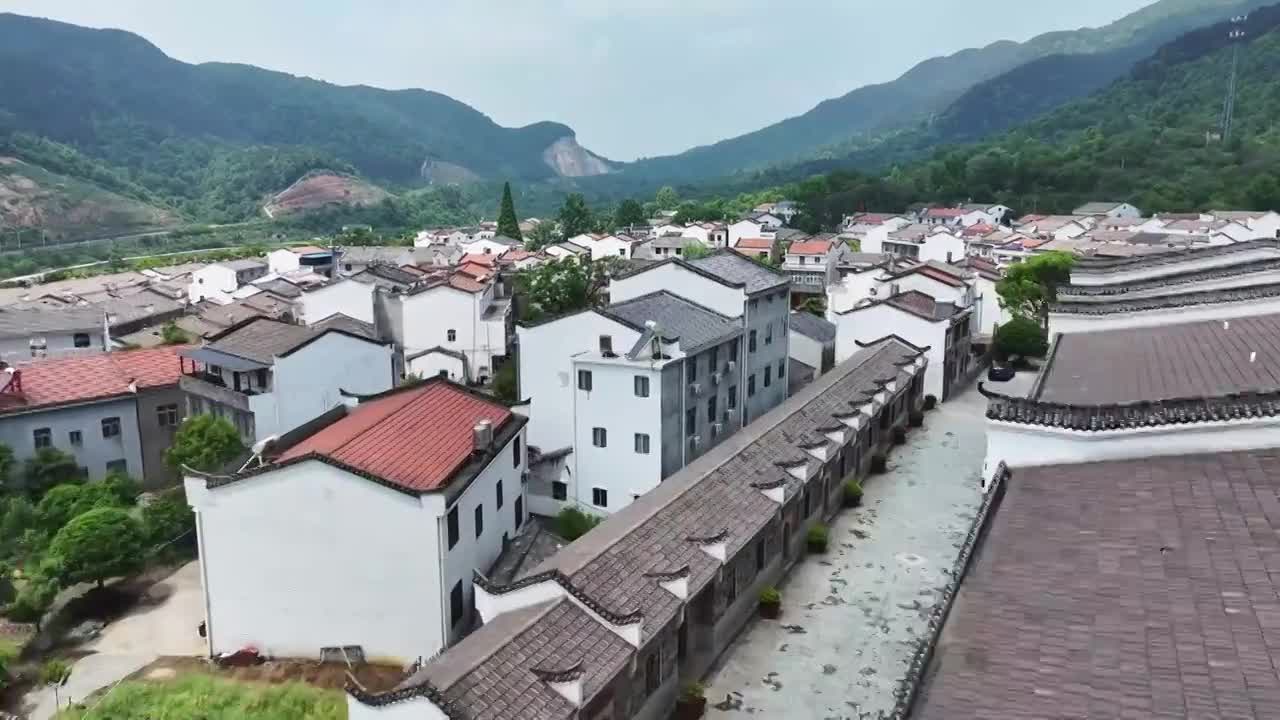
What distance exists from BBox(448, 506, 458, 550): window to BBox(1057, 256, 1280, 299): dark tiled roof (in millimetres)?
15293

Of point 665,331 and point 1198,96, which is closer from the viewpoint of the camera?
point 665,331

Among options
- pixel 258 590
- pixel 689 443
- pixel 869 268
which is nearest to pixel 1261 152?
pixel 869 268

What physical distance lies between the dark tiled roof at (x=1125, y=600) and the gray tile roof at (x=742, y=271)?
19.9 m

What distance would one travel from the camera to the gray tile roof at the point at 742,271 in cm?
3169

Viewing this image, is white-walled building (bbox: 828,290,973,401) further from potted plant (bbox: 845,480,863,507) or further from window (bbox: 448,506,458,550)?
window (bbox: 448,506,458,550)

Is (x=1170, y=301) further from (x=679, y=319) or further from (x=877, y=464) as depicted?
(x=679, y=319)

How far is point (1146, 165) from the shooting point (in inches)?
4050

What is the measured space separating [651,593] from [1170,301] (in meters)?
13.2

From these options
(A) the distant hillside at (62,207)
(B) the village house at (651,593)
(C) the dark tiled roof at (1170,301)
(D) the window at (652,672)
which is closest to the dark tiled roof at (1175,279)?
(C) the dark tiled roof at (1170,301)

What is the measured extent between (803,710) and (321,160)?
7297 inches

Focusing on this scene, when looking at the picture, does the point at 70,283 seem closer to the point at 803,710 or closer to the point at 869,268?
the point at 869,268

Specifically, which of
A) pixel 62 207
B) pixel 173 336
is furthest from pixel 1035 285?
pixel 62 207

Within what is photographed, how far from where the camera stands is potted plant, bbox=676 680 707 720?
16.9 m

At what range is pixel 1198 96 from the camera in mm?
133000
